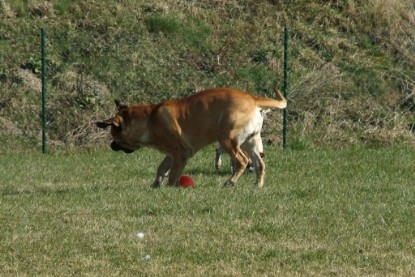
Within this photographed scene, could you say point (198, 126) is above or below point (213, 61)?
above

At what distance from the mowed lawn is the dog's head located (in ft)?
1.85

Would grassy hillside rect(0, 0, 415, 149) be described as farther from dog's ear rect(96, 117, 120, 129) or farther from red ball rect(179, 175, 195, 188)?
red ball rect(179, 175, 195, 188)

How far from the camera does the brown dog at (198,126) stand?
13.6 metres

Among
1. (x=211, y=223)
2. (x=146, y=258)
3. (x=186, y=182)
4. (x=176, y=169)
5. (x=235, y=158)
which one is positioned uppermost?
(x=146, y=258)

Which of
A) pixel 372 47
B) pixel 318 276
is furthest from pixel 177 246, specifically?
pixel 372 47

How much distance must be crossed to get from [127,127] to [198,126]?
3.31ft

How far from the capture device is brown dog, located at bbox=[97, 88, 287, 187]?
1357 cm

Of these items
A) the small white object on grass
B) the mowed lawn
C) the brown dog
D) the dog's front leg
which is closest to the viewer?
the mowed lawn

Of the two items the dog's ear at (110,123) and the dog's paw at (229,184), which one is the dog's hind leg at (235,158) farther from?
the dog's ear at (110,123)

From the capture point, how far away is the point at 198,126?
45.1 ft

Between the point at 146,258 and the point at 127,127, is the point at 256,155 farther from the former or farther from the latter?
the point at 146,258

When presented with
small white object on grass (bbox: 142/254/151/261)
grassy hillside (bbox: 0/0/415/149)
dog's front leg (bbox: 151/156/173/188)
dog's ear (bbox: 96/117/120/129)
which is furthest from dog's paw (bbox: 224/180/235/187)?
grassy hillside (bbox: 0/0/415/149)

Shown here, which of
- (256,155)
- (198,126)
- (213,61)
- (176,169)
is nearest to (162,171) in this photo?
(176,169)

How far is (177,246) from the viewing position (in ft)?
31.7
